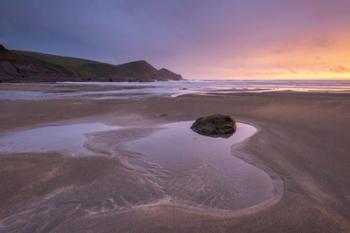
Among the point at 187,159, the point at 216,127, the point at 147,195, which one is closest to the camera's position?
the point at 147,195

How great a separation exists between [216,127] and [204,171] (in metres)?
4.18

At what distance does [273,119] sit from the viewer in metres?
12.2

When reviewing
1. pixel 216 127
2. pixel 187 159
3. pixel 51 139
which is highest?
pixel 216 127

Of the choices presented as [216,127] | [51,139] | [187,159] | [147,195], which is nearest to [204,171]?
[187,159]

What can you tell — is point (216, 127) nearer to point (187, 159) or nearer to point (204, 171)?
point (187, 159)

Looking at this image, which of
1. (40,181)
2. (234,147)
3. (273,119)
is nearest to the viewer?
(40,181)

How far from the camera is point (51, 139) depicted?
8773 mm

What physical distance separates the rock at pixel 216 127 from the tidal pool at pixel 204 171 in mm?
481

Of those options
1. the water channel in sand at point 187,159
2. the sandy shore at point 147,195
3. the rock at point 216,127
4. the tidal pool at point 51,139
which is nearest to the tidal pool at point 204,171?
the water channel in sand at point 187,159

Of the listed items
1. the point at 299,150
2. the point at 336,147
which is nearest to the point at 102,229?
the point at 299,150

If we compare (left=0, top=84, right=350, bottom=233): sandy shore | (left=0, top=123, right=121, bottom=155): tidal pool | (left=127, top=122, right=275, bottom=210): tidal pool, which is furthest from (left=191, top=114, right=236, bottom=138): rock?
(left=0, top=123, right=121, bottom=155): tidal pool

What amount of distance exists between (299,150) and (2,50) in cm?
12457

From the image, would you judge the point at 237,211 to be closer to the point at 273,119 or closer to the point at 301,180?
the point at 301,180

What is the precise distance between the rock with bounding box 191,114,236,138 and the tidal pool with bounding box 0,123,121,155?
11.6ft
